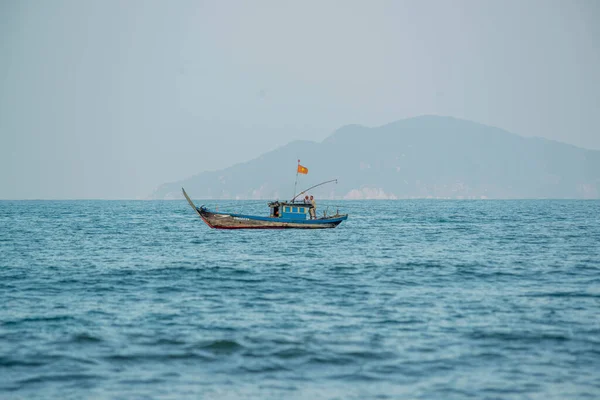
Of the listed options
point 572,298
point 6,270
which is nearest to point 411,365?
point 572,298

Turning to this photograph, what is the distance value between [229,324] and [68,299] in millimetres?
8329

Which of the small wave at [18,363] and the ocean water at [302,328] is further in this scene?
the small wave at [18,363]

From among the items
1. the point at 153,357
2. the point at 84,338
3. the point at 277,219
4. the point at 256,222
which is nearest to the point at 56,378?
the point at 153,357

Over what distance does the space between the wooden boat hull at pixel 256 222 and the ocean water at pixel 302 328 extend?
953 inches

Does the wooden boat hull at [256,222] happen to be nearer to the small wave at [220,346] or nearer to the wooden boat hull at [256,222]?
the wooden boat hull at [256,222]

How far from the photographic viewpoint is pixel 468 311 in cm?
2222

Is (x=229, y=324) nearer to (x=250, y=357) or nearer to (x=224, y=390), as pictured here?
(x=250, y=357)

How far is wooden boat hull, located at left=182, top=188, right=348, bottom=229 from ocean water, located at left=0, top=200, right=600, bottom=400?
2421 cm

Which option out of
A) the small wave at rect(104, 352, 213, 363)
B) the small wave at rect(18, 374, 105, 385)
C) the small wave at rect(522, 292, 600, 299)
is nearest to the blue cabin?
the small wave at rect(522, 292, 600, 299)

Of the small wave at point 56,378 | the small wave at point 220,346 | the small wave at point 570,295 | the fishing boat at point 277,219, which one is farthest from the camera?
the fishing boat at point 277,219

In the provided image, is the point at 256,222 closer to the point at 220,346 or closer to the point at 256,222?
the point at 256,222

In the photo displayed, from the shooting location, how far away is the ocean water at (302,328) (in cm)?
1458

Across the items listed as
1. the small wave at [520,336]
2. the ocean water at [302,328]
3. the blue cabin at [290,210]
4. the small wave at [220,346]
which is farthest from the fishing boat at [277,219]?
the small wave at [220,346]

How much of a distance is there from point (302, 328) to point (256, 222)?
4568 centimetres
